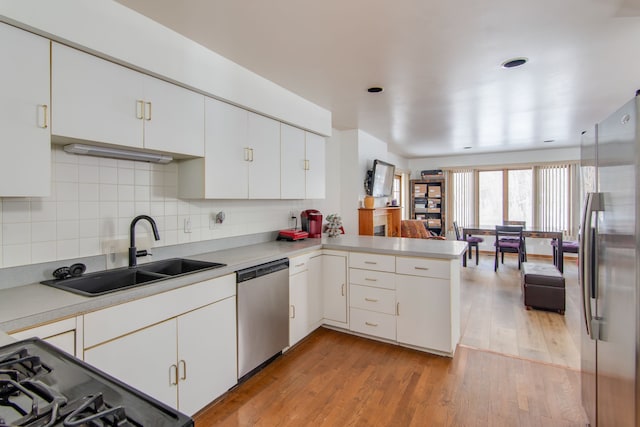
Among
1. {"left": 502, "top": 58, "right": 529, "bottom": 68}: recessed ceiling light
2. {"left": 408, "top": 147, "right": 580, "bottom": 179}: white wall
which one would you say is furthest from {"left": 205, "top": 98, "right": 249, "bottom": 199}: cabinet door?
{"left": 408, "top": 147, "right": 580, "bottom": 179}: white wall

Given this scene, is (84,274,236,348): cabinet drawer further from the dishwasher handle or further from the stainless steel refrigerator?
the stainless steel refrigerator

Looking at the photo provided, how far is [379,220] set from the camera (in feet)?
18.4

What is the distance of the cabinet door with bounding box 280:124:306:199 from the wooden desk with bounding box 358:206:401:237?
1.70 m

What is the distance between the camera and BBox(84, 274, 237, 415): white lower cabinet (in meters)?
1.56

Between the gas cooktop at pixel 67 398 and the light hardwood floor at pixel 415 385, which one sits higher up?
the gas cooktop at pixel 67 398

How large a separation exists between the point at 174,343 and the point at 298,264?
51.1 inches

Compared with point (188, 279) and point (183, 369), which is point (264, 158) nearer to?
point (188, 279)

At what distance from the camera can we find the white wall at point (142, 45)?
5.03ft

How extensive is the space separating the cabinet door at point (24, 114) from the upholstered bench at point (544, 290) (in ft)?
15.1

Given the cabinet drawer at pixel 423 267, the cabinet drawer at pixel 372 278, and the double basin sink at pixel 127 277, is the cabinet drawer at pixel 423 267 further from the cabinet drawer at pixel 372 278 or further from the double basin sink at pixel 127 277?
the double basin sink at pixel 127 277

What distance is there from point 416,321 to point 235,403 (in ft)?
5.19

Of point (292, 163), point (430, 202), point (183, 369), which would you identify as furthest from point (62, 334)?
point (430, 202)

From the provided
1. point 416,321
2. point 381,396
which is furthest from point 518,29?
point 381,396

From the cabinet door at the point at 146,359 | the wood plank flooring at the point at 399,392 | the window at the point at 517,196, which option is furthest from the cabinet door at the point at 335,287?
the window at the point at 517,196
